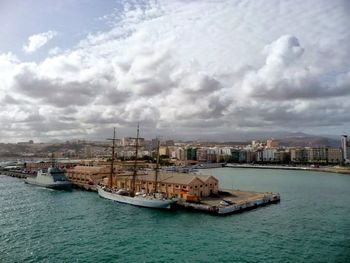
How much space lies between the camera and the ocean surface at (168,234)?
1777 cm

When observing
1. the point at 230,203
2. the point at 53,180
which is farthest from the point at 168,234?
the point at 53,180

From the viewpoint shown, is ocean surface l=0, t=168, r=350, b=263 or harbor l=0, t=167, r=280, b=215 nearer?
ocean surface l=0, t=168, r=350, b=263

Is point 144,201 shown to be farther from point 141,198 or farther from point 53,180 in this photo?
point 53,180

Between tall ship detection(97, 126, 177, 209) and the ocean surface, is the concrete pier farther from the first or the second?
tall ship detection(97, 126, 177, 209)

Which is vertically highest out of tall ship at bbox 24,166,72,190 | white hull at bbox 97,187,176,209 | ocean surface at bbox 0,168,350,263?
tall ship at bbox 24,166,72,190

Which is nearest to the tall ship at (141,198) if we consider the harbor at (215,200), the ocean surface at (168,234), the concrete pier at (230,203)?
the ocean surface at (168,234)

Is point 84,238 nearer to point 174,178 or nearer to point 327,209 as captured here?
point 174,178

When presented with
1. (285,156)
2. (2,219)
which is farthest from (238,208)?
(285,156)

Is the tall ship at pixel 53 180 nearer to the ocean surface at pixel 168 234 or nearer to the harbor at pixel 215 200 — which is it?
the ocean surface at pixel 168 234

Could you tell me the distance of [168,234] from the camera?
21.7 meters

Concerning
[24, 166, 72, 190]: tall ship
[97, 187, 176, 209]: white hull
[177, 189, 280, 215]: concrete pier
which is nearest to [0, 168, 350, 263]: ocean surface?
[97, 187, 176, 209]: white hull

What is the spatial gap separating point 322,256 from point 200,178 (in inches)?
669

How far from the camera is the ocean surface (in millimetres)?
17766

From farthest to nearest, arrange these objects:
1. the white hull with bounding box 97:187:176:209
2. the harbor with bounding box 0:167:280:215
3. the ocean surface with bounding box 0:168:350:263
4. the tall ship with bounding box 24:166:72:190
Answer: the tall ship with bounding box 24:166:72:190
the white hull with bounding box 97:187:176:209
the harbor with bounding box 0:167:280:215
the ocean surface with bounding box 0:168:350:263
